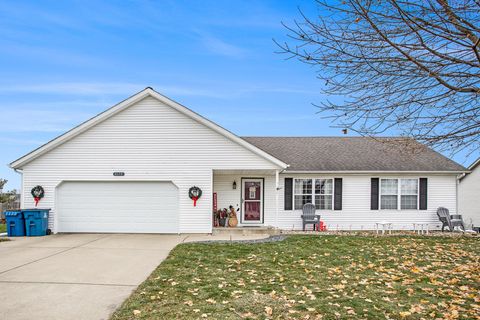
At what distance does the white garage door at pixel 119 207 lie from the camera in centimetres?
1576

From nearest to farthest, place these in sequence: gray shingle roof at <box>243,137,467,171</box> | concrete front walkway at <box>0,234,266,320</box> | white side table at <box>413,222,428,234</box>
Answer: concrete front walkway at <box>0,234,266,320</box>
white side table at <box>413,222,428,234</box>
gray shingle roof at <box>243,137,467,171</box>

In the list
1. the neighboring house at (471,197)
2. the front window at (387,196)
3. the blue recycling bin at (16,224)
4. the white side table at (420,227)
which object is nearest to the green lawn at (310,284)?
the white side table at (420,227)

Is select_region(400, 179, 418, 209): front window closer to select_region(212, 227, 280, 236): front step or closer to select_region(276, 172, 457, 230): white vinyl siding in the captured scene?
select_region(276, 172, 457, 230): white vinyl siding

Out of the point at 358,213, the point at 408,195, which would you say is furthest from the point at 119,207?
the point at 408,195

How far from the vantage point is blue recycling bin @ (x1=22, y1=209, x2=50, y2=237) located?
589 inches

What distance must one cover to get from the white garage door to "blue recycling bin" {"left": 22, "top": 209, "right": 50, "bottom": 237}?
84 cm

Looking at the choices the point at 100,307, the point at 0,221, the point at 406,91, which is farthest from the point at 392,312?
the point at 0,221

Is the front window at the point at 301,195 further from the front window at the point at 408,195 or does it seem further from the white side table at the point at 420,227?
the white side table at the point at 420,227

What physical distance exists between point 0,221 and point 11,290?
2017 centimetres

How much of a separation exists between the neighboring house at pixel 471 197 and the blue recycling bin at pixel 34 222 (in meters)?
20.9

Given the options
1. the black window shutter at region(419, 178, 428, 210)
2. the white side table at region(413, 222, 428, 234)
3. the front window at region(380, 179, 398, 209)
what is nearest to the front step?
the front window at region(380, 179, 398, 209)

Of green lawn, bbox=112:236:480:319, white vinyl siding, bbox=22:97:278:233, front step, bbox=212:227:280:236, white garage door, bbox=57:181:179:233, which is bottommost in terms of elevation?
front step, bbox=212:227:280:236

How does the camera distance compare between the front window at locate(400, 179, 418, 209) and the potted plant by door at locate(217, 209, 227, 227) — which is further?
the front window at locate(400, 179, 418, 209)

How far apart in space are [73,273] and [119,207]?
763 cm
